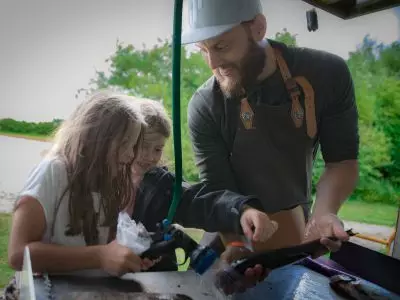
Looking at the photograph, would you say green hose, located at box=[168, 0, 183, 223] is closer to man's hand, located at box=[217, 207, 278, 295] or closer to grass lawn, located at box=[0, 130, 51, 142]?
man's hand, located at box=[217, 207, 278, 295]

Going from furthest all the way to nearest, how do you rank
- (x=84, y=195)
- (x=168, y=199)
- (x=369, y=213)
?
1. (x=369, y=213)
2. (x=168, y=199)
3. (x=84, y=195)

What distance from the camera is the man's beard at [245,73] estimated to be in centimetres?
109

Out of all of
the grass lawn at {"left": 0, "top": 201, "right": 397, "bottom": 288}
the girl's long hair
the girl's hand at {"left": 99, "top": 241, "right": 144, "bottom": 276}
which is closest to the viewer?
the girl's hand at {"left": 99, "top": 241, "right": 144, "bottom": 276}

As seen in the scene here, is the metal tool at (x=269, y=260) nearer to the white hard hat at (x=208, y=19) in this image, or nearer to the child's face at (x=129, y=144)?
the child's face at (x=129, y=144)

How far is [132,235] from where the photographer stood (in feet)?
3.00

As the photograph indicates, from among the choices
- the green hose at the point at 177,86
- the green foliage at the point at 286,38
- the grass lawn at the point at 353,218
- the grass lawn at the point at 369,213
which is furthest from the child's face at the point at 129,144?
the grass lawn at the point at 369,213

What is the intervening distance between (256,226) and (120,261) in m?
0.35

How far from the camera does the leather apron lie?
1.10 metres

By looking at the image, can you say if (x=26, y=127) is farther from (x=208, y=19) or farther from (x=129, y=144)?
(x=208, y=19)

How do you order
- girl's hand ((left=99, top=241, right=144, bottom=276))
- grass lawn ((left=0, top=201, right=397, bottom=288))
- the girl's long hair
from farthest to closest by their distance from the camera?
grass lawn ((left=0, top=201, right=397, bottom=288)) → the girl's long hair → girl's hand ((left=99, top=241, right=144, bottom=276))

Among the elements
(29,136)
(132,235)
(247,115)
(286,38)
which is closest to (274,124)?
(247,115)

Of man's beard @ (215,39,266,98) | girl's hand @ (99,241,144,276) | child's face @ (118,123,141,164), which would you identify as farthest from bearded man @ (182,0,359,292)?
girl's hand @ (99,241,144,276)

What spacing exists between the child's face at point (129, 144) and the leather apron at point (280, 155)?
0.24 metres

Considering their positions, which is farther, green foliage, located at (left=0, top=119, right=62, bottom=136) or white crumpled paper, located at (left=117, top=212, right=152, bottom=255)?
green foliage, located at (left=0, top=119, right=62, bottom=136)
